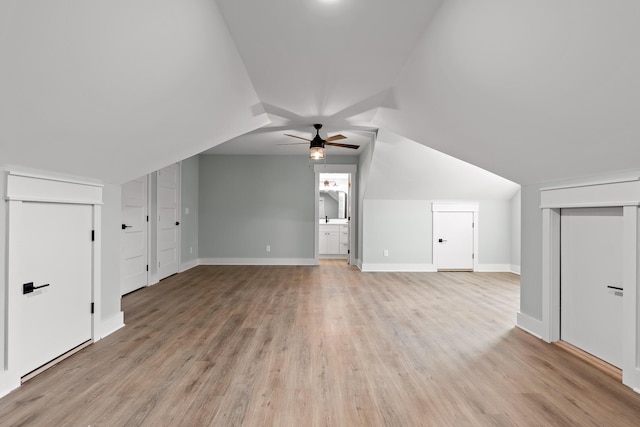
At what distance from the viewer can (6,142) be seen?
6.38 feet

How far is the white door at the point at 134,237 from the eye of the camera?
4.95 metres

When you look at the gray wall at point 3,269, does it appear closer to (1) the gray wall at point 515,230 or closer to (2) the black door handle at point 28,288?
(2) the black door handle at point 28,288

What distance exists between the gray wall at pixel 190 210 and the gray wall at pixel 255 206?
0.55 ft

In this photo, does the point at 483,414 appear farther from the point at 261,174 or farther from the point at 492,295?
the point at 261,174

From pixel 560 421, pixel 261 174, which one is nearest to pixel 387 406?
pixel 560 421

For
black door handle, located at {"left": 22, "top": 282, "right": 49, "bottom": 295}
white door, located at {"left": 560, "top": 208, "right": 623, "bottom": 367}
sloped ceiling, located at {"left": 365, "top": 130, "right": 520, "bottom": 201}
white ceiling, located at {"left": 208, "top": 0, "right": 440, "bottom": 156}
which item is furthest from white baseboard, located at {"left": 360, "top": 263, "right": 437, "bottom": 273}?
black door handle, located at {"left": 22, "top": 282, "right": 49, "bottom": 295}

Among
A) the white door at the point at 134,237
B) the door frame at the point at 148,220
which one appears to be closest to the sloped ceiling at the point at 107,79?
the white door at the point at 134,237

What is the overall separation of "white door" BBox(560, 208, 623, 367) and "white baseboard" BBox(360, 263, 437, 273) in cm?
389

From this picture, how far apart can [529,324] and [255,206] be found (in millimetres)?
5839

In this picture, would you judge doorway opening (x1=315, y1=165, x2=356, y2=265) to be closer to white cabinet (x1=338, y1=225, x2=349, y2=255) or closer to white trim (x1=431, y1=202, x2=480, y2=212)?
white cabinet (x1=338, y1=225, x2=349, y2=255)

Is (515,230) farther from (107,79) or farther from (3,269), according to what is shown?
(3,269)

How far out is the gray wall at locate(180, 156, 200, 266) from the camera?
702cm

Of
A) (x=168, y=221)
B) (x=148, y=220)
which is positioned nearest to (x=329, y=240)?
(x=168, y=221)

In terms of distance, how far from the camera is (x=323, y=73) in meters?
3.19
